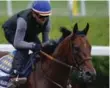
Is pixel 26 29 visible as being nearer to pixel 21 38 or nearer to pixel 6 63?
pixel 21 38

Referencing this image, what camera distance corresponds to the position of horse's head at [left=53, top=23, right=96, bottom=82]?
19.5ft

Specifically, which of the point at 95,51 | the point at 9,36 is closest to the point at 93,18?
the point at 95,51

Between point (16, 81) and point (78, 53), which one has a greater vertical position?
point (78, 53)

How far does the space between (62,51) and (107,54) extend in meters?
2.18

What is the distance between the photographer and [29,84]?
20.8 ft

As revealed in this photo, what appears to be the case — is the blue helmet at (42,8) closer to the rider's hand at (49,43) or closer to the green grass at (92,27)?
the rider's hand at (49,43)

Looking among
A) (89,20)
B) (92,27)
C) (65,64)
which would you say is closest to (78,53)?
(65,64)

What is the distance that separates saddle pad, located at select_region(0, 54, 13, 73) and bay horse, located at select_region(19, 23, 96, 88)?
29 cm

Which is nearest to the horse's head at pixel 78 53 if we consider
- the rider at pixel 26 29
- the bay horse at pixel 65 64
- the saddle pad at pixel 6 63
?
the bay horse at pixel 65 64

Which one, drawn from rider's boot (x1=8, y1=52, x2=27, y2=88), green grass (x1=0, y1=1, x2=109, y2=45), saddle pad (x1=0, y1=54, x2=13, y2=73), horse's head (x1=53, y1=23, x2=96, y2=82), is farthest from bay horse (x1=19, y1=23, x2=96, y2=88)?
green grass (x1=0, y1=1, x2=109, y2=45)

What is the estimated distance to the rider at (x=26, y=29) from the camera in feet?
20.5

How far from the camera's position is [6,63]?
6512mm

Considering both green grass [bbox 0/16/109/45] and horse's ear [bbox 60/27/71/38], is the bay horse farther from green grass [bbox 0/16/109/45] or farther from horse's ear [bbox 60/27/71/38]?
green grass [bbox 0/16/109/45]

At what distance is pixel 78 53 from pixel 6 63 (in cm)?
93
